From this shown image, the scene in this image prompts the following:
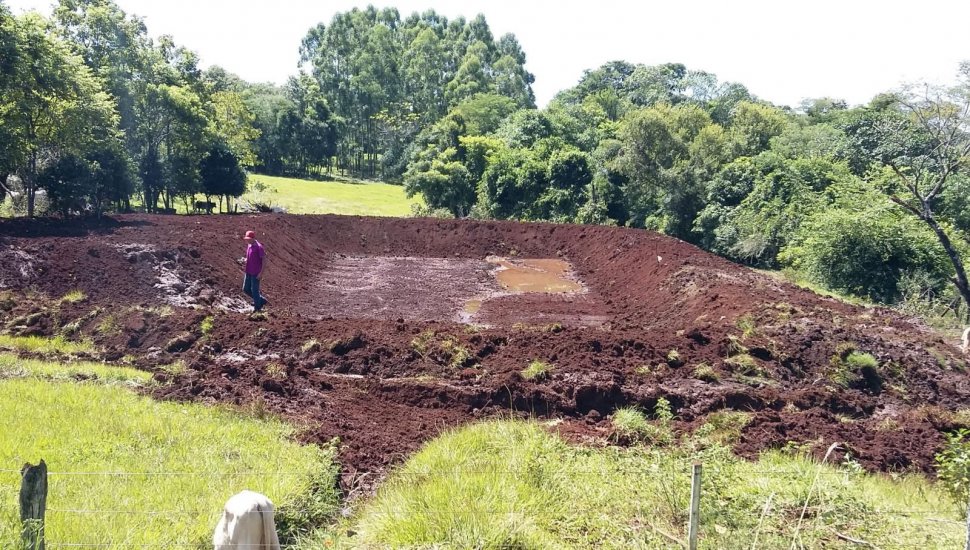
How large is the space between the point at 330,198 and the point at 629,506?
Answer: 137ft

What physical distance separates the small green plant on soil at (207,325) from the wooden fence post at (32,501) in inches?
297

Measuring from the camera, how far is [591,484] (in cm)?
583

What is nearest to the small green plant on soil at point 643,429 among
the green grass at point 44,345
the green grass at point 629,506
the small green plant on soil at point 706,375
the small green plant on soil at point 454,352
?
the green grass at point 629,506

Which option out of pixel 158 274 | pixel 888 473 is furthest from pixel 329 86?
pixel 888 473

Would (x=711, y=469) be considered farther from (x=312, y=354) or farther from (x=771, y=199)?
(x=771, y=199)

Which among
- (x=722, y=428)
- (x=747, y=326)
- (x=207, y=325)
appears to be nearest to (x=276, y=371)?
(x=207, y=325)

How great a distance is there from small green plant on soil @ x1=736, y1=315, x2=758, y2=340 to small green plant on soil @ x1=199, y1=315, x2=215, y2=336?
366 inches

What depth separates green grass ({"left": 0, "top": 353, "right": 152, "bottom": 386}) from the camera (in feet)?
29.9

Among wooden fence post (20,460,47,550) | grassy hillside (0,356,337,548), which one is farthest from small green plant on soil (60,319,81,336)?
wooden fence post (20,460,47,550)

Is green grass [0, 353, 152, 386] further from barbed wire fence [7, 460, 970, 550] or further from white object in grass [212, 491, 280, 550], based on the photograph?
white object in grass [212, 491, 280, 550]

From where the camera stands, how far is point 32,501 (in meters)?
4.14

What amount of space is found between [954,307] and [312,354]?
15.5 metres

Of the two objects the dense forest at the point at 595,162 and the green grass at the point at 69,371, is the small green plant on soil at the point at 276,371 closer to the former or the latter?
the green grass at the point at 69,371

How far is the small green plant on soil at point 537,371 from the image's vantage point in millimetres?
10352
